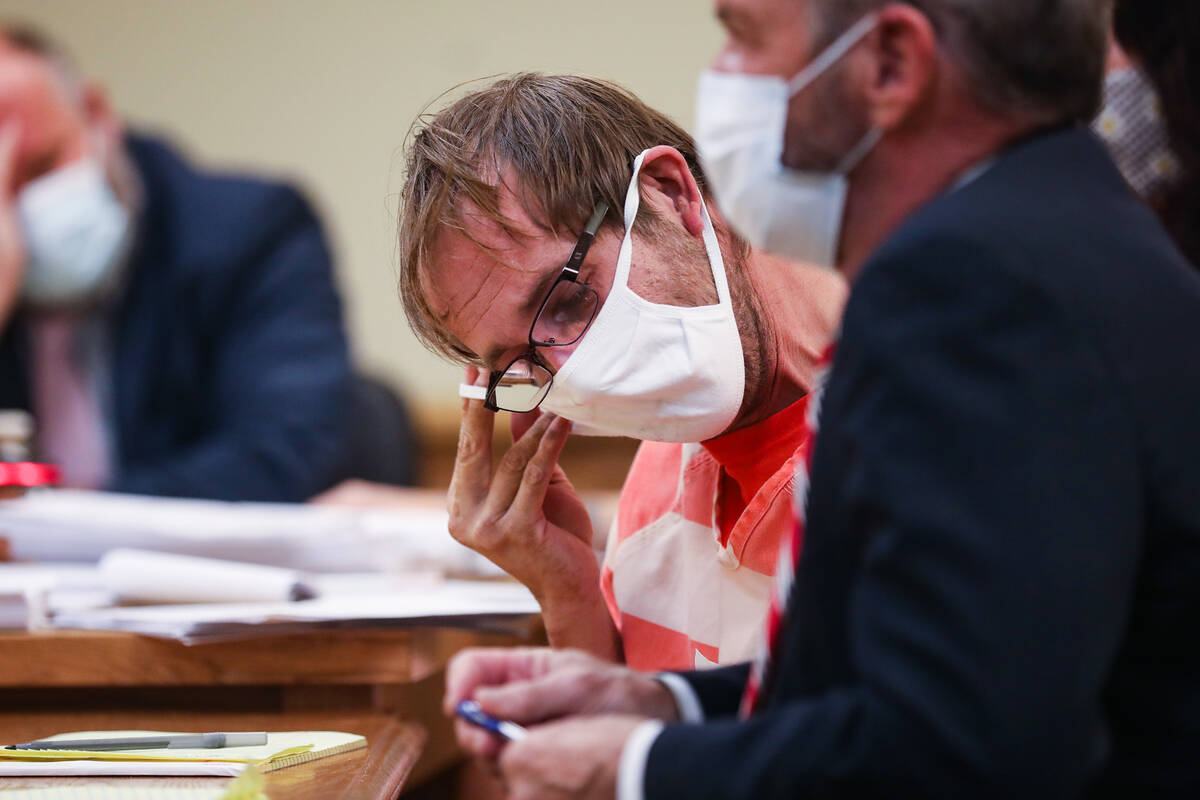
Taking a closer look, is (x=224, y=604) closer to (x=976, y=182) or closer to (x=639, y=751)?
(x=639, y=751)

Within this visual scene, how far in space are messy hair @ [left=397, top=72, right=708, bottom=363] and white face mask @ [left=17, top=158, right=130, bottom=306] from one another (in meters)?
1.60

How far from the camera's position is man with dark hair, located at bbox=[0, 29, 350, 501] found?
7.88 feet

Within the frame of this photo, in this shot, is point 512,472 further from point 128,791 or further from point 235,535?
point 235,535

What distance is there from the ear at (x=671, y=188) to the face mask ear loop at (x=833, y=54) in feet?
1.29

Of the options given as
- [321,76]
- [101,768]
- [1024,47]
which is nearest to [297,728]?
[101,768]

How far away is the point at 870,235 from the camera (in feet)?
2.10

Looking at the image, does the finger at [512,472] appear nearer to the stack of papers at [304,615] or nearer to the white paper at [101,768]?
the stack of papers at [304,615]

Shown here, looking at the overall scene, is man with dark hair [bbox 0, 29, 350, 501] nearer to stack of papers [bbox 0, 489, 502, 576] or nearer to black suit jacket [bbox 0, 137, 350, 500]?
black suit jacket [bbox 0, 137, 350, 500]

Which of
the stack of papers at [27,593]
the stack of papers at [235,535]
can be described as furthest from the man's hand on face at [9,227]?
the stack of papers at [27,593]

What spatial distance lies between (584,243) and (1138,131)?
2.63ft

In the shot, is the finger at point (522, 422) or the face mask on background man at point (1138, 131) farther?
the face mask on background man at point (1138, 131)

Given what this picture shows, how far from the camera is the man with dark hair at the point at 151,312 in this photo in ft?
7.88

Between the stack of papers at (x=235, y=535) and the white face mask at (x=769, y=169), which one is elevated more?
the white face mask at (x=769, y=169)

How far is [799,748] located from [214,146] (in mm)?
3255
